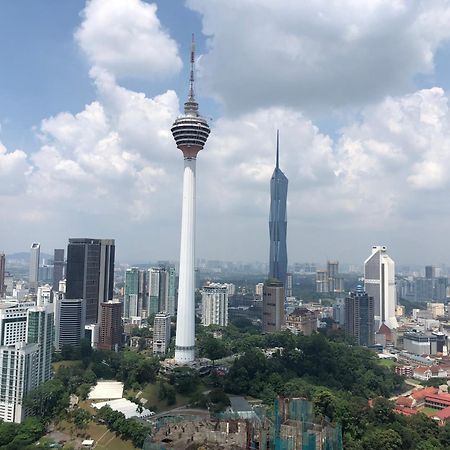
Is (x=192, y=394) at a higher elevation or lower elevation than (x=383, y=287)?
lower

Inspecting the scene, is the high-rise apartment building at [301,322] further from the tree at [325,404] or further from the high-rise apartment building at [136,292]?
the tree at [325,404]

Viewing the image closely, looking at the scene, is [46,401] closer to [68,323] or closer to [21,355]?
[21,355]

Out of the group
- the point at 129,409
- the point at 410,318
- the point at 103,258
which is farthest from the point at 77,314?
the point at 410,318

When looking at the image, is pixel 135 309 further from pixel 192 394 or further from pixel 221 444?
pixel 221 444

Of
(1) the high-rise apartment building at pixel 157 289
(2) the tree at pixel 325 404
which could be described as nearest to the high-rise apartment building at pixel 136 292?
(1) the high-rise apartment building at pixel 157 289

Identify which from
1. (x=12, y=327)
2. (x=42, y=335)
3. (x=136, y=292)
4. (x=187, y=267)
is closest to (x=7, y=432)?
(x=42, y=335)

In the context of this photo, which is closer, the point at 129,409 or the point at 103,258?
the point at 129,409
